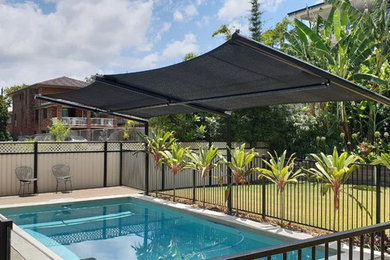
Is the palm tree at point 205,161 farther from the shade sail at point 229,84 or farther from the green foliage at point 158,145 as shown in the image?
the green foliage at point 158,145

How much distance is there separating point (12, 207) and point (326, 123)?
11.7 meters

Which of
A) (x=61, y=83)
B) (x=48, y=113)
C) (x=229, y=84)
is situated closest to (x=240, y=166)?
(x=229, y=84)

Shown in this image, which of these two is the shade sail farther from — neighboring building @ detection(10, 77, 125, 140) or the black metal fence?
neighboring building @ detection(10, 77, 125, 140)

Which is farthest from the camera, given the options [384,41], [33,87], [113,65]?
[33,87]

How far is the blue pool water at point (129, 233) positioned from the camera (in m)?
6.45

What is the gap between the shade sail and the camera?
450 centimetres

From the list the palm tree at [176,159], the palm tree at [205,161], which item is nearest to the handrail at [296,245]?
the palm tree at [205,161]

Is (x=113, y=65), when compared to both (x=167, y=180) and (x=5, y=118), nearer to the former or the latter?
(x=5, y=118)

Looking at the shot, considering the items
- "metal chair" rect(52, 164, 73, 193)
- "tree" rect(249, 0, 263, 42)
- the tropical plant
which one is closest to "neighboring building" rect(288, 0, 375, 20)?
"tree" rect(249, 0, 263, 42)

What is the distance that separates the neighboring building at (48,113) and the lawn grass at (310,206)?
23.8 metres

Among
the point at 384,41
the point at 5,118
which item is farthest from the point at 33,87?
the point at 384,41

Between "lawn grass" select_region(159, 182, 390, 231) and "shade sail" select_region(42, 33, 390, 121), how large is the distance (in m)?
1.67

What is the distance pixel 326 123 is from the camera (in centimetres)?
1494

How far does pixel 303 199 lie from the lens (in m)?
9.54
